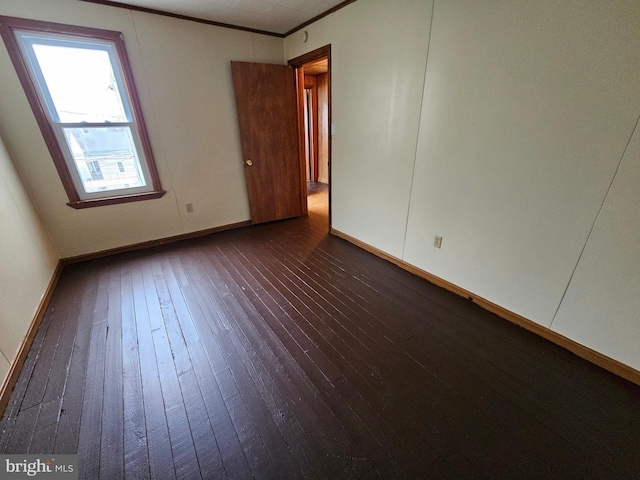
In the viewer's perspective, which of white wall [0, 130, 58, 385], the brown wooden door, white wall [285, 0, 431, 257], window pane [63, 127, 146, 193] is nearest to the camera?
white wall [0, 130, 58, 385]

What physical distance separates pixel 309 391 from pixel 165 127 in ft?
10.4

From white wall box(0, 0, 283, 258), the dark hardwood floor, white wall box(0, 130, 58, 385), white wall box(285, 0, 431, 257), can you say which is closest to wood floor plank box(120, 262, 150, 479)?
the dark hardwood floor

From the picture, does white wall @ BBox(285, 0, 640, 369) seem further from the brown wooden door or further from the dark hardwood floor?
the brown wooden door

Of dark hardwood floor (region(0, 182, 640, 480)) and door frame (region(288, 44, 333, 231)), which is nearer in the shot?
dark hardwood floor (region(0, 182, 640, 480))

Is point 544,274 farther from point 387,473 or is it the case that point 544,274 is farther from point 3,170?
point 3,170

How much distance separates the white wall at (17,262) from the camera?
1.60 m

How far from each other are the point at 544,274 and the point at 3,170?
4.17 meters

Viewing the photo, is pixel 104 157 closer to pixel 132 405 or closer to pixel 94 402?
pixel 94 402

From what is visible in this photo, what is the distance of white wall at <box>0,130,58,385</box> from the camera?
1600 mm

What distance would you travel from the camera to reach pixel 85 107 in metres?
2.56

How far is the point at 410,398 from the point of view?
54.1 inches

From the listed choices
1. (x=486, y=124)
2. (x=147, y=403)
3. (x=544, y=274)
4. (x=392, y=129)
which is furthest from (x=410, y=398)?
(x=392, y=129)

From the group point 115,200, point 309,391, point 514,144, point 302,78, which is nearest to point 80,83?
point 115,200

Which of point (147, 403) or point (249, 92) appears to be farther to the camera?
point (249, 92)
